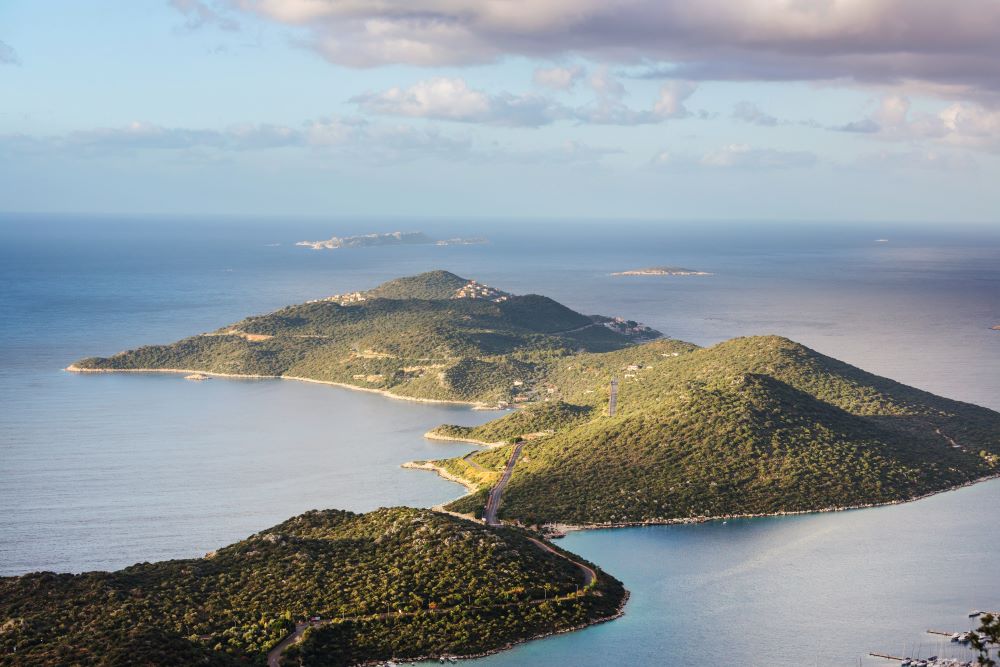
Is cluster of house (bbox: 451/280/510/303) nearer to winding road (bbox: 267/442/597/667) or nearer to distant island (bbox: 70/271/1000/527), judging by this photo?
distant island (bbox: 70/271/1000/527)

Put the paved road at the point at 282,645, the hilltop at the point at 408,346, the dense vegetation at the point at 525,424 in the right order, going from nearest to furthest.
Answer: the paved road at the point at 282,645 < the dense vegetation at the point at 525,424 < the hilltop at the point at 408,346

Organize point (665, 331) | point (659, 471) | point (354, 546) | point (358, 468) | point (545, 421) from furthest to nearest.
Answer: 1. point (665, 331)
2. point (545, 421)
3. point (358, 468)
4. point (659, 471)
5. point (354, 546)

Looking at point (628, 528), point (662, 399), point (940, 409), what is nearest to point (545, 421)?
point (662, 399)

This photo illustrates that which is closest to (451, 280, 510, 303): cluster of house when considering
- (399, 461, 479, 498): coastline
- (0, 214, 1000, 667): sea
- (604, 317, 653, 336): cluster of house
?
(604, 317, 653, 336): cluster of house

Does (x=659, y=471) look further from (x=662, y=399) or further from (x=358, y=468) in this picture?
(x=358, y=468)

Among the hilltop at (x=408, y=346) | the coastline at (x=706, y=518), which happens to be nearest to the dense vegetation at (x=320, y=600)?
the coastline at (x=706, y=518)

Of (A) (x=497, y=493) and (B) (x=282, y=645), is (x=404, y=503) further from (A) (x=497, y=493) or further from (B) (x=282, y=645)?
(B) (x=282, y=645)

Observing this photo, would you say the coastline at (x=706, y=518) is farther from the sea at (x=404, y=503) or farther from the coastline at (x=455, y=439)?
the coastline at (x=455, y=439)
